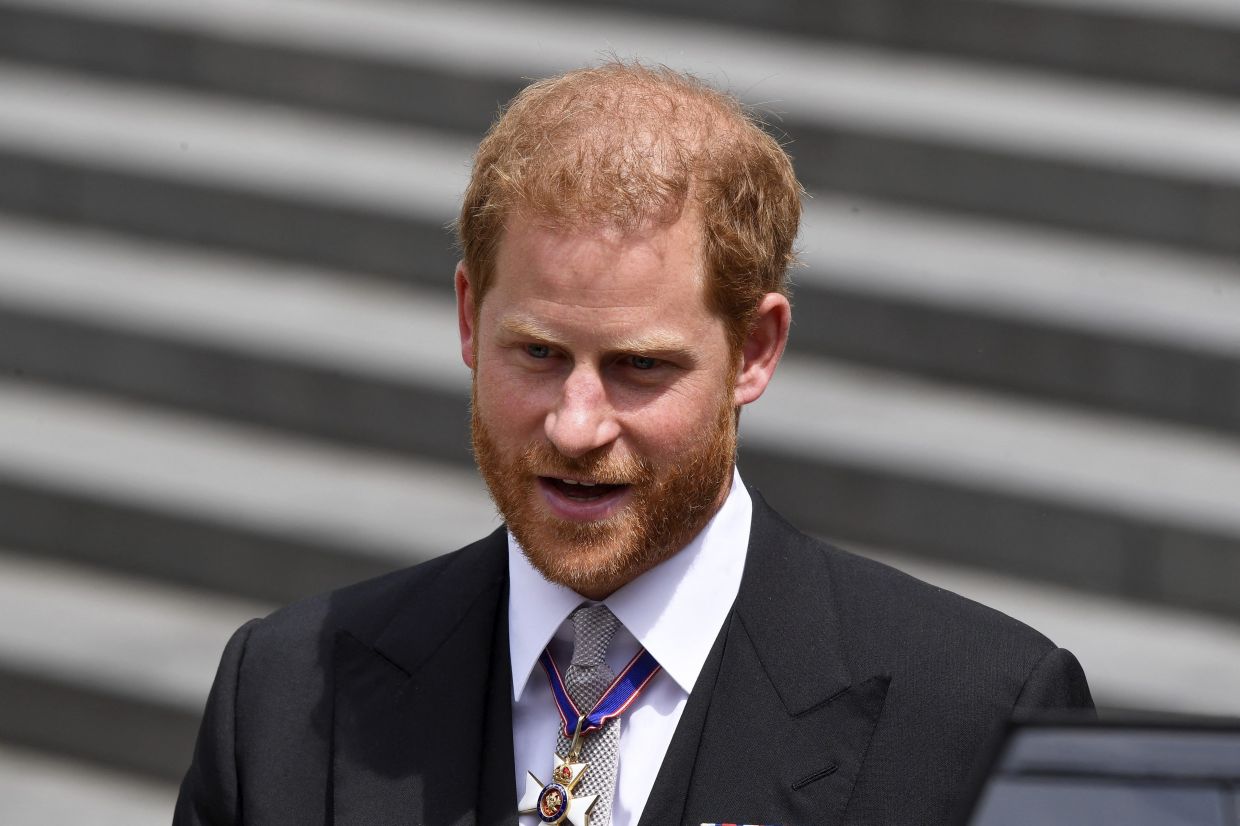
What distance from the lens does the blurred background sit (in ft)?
17.0

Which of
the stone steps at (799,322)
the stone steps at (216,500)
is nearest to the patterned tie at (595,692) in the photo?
the stone steps at (216,500)

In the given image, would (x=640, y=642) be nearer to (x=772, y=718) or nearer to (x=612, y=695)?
(x=612, y=695)

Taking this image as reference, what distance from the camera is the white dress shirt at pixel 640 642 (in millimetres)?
2404

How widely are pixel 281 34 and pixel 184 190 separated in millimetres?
757

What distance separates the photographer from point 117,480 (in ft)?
19.3

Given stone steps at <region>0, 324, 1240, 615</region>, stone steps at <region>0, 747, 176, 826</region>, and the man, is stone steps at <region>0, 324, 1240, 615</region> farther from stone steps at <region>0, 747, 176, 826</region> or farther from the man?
the man

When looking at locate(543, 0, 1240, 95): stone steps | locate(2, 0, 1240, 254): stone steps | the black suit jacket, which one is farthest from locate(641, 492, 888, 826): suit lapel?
locate(543, 0, 1240, 95): stone steps

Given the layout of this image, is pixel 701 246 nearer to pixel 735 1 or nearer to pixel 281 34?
pixel 735 1

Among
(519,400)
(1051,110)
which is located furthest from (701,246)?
(1051,110)

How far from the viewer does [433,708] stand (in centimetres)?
256

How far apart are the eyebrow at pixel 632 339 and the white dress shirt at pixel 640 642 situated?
37 cm

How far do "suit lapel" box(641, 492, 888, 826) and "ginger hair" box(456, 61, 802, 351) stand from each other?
1.43ft

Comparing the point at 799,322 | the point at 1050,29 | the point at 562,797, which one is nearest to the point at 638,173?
the point at 562,797

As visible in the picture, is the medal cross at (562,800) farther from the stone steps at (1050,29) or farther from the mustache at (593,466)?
the stone steps at (1050,29)
